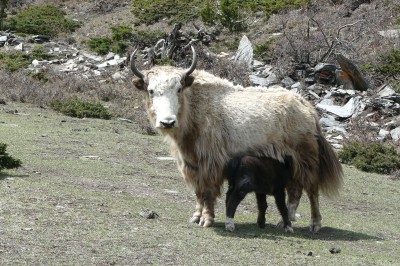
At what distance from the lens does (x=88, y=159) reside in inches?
449

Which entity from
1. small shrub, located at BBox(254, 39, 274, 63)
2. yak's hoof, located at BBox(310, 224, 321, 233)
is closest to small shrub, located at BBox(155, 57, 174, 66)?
small shrub, located at BBox(254, 39, 274, 63)

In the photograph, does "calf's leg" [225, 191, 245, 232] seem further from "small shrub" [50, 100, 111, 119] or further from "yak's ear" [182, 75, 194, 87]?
"small shrub" [50, 100, 111, 119]

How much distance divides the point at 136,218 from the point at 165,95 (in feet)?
4.34

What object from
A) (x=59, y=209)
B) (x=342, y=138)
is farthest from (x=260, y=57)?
(x=59, y=209)

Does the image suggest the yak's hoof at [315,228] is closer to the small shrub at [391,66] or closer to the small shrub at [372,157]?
the small shrub at [372,157]

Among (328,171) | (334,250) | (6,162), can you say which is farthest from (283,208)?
(6,162)

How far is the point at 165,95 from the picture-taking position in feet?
25.0

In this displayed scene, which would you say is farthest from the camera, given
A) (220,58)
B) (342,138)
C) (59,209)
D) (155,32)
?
(155,32)

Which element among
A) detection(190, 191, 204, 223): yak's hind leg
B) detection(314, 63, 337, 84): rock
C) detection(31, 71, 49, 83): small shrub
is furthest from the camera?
detection(31, 71, 49, 83): small shrub

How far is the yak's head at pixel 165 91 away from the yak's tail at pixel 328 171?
197 centimetres

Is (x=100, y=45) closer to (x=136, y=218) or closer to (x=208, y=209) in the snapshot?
(x=208, y=209)

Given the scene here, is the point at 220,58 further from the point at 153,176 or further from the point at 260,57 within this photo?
the point at 153,176

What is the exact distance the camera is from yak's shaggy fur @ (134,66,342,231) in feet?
25.5

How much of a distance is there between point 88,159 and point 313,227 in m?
4.32
